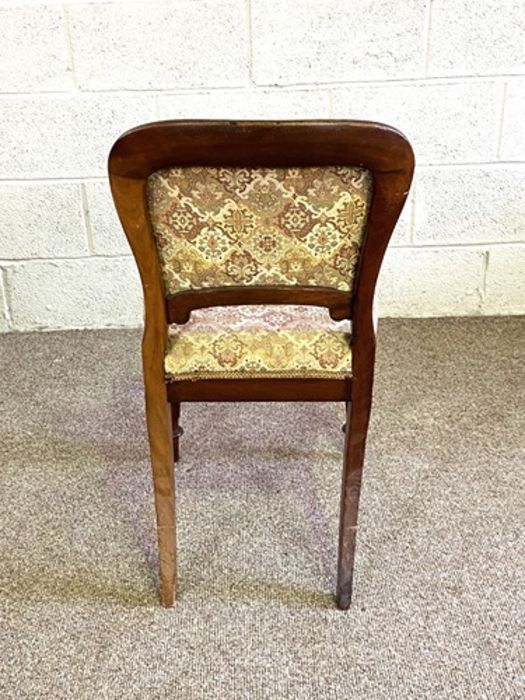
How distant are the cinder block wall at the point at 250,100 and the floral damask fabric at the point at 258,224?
1.36 meters

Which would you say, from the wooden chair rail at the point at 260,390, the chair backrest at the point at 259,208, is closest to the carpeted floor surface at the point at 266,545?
the wooden chair rail at the point at 260,390

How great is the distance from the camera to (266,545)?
1.62m

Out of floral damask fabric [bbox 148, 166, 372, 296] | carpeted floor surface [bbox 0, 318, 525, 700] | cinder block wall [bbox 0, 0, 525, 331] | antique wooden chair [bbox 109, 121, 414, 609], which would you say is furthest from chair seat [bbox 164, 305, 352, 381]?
cinder block wall [bbox 0, 0, 525, 331]

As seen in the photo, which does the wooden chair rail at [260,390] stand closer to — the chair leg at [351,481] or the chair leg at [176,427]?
the chair leg at [351,481]

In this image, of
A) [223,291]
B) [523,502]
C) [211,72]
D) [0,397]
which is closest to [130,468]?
[0,397]

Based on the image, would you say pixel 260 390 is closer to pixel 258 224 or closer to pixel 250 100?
pixel 258 224

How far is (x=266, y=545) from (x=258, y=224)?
761 millimetres

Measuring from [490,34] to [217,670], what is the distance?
2.02 metres

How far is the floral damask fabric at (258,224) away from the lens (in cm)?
112

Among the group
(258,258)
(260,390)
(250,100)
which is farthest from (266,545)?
(250,100)

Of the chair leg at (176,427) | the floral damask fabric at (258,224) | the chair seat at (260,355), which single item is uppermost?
the floral damask fabric at (258,224)

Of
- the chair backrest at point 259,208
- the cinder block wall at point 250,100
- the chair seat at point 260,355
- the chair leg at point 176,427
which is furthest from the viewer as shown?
the cinder block wall at point 250,100

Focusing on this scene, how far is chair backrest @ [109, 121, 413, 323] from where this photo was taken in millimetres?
1058

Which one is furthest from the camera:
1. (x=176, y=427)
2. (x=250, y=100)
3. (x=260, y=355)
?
(x=250, y=100)
